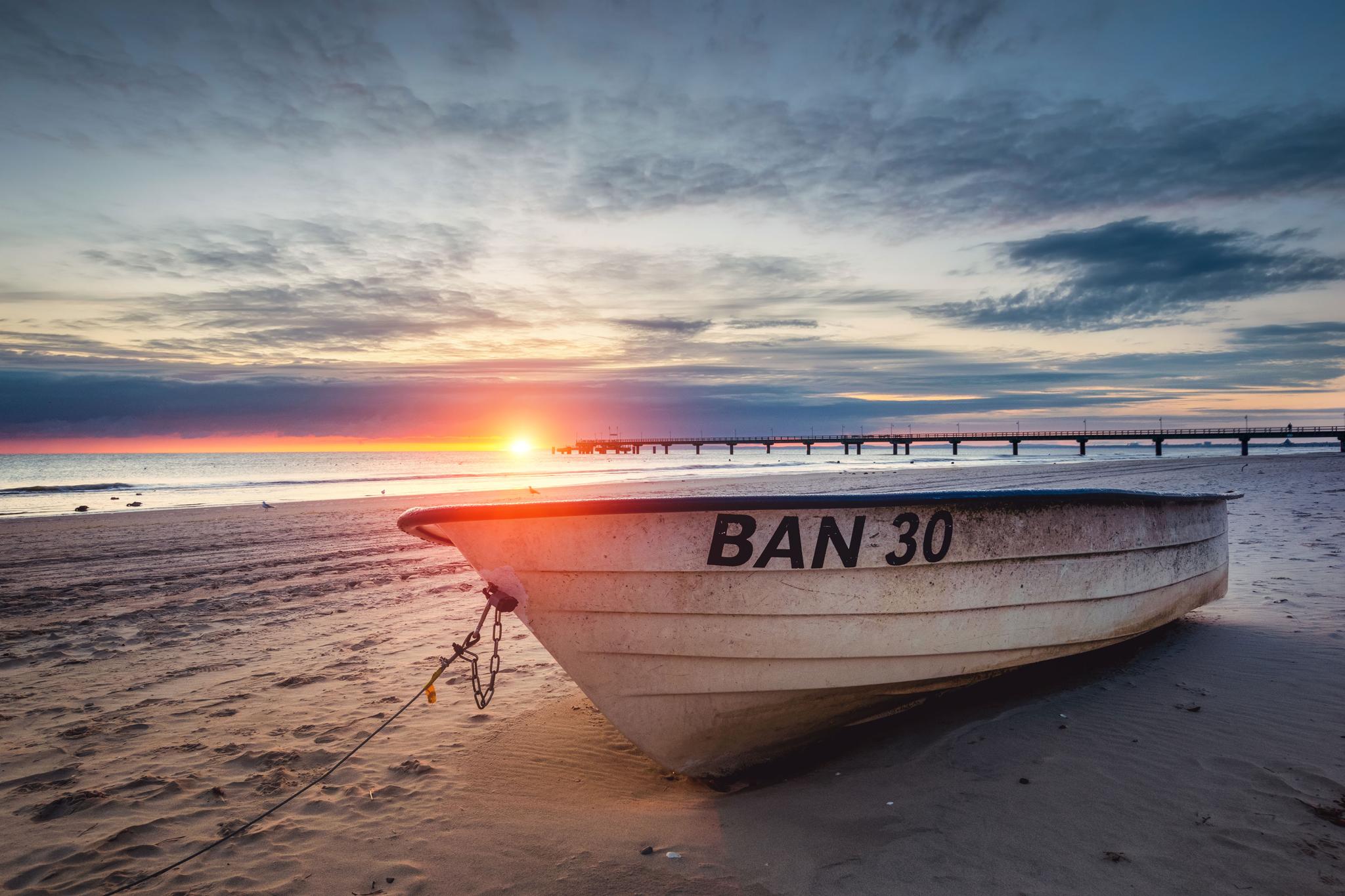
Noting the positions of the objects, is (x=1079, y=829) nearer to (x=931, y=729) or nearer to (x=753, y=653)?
(x=931, y=729)

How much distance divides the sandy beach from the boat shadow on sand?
0.02 metres

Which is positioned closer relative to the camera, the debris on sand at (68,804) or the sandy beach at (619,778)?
the sandy beach at (619,778)

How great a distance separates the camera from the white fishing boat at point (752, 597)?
3.59 meters

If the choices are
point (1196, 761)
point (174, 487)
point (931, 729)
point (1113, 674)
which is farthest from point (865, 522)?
point (174, 487)

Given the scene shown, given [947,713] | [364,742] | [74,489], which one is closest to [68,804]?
[364,742]

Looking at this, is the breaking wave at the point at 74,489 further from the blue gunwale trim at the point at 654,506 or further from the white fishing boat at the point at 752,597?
the white fishing boat at the point at 752,597

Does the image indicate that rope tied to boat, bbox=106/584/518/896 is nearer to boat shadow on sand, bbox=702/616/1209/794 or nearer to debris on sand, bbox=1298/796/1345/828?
boat shadow on sand, bbox=702/616/1209/794

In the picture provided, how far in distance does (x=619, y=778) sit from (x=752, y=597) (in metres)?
1.39

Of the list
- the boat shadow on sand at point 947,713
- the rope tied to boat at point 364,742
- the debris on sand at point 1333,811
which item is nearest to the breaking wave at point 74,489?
the rope tied to boat at point 364,742

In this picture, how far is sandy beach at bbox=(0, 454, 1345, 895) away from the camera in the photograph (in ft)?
9.77

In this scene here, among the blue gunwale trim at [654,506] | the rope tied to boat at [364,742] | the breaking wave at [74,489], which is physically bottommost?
the breaking wave at [74,489]

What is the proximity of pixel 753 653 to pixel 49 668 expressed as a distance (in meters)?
5.94

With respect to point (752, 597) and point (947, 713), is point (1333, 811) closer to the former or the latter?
point (947, 713)

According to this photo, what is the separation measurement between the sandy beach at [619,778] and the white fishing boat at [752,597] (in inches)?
15.5
